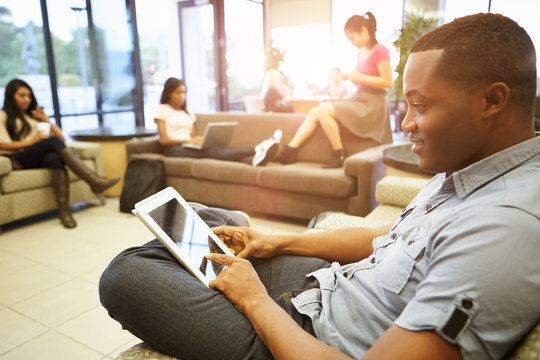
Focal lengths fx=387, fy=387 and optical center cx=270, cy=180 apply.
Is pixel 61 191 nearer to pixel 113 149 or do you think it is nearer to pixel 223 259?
pixel 113 149

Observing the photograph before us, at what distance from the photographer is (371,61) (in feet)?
10.4

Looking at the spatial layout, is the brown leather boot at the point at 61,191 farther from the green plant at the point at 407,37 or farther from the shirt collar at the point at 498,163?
the green plant at the point at 407,37

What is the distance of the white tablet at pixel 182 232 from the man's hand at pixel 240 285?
0.15 ft

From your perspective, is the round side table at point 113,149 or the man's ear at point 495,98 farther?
the round side table at point 113,149

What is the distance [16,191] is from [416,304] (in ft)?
11.1

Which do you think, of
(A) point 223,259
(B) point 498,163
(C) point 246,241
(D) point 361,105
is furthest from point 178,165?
(B) point 498,163

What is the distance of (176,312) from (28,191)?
2.98 m

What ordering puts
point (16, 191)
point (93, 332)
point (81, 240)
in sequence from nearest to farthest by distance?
point (93, 332)
point (81, 240)
point (16, 191)

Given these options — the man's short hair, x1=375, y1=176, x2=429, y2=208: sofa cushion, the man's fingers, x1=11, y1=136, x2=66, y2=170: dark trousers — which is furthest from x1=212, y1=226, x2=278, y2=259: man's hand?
x1=11, y1=136, x2=66, y2=170: dark trousers

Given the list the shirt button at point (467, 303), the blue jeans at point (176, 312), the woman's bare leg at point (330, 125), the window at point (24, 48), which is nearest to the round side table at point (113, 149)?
the window at point (24, 48)

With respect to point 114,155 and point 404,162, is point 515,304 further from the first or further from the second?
point 114,155

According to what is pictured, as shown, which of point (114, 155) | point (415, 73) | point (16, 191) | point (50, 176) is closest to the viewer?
point (415, 73)

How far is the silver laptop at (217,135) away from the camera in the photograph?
11.5 ft

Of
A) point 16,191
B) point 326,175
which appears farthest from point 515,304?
point 16,191
